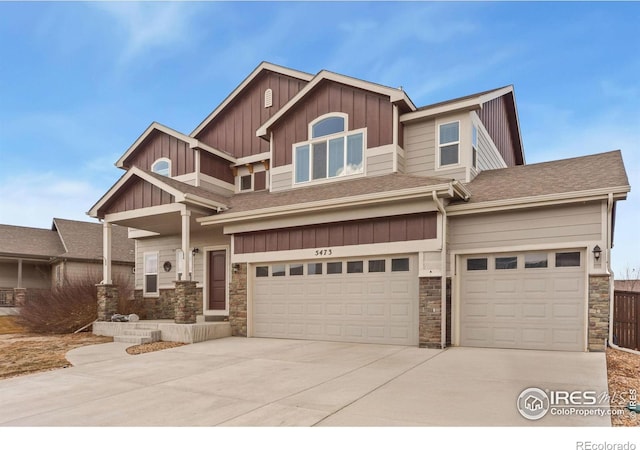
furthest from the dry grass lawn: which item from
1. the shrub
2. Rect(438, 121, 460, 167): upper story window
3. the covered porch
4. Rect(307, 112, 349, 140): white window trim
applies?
Rect(438, 121, 460, 167): upper story window

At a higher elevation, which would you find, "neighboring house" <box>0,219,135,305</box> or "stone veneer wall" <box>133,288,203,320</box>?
"neighboring house" <box>0,219,135,305</box>

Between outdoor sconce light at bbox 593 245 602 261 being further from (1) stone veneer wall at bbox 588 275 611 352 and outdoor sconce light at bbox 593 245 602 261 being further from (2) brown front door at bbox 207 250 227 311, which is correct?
(2) brown front door at bbox 207 250 227 311

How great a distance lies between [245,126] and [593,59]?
1094 cm

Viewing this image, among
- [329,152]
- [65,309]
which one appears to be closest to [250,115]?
[329,152]

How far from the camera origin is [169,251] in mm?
16219

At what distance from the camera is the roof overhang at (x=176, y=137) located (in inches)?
571

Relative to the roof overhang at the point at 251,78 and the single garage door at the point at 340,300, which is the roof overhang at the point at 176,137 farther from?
the single garage door at the point at 340,300

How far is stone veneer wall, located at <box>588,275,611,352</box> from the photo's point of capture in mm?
8289

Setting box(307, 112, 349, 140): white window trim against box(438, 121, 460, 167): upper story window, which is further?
box(307, 112, 349, 140): white window trim

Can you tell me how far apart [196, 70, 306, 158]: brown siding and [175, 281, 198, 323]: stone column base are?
225 inches

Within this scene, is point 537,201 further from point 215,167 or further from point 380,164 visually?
point 215,167

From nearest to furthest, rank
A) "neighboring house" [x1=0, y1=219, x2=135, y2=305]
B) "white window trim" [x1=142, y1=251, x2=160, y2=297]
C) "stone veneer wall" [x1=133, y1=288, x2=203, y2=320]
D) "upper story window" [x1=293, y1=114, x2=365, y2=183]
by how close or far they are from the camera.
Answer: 1. "upper story window" [x1=293, y1=114, x2=365, y2=183]
2. "stone veneer wall" [x1=133, y1=288, x2=203, y2=320]
3. "white window trim" [x1=142, y1=251, x2=160, y2=297]
4. "neighboring house" [x1=0, y1=219, x2=135, y2=305]

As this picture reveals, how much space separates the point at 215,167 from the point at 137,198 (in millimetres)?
3106

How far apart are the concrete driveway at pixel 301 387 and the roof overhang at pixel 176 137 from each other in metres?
7.65
